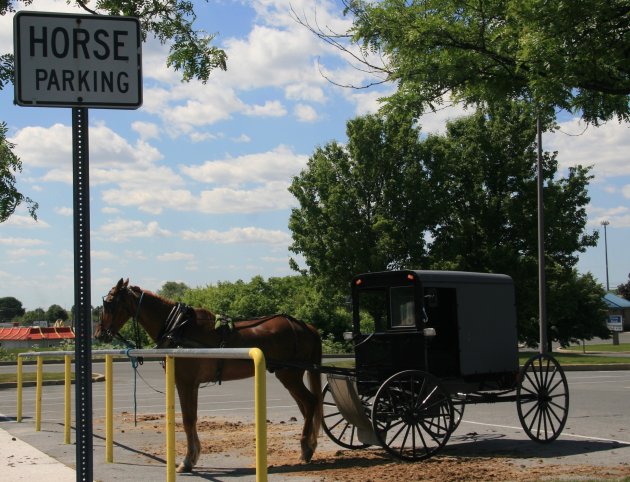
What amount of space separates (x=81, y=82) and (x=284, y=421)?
10.9 metres

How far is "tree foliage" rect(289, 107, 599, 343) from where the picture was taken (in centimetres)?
3788

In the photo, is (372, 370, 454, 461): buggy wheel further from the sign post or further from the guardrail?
the sign post

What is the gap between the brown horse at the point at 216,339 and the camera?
33.5 feet

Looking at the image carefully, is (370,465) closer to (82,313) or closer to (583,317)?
(82,313)

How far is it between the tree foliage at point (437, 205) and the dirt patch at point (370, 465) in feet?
82.0

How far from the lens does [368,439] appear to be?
34.8 feet

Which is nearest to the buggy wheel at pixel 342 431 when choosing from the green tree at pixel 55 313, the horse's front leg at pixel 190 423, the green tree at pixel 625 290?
the horse's front leg at pixel 190 423

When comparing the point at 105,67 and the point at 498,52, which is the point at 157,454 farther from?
the point at 105,67

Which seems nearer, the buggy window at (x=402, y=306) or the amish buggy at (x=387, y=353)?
the amish buggy at (x=387, y=353)

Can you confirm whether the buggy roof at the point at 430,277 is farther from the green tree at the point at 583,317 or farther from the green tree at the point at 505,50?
the green tree at the point at 583,317

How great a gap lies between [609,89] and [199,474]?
5985mm

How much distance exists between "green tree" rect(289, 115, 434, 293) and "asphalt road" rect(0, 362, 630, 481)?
14.7 metres

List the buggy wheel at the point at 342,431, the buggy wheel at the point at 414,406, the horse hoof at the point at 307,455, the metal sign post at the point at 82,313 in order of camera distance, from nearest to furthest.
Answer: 1. the metal sign post at the point at 82,313
2. the buggy wheel at the point at 414,406
3. the horse hoof at the point at 307,455
4. the buggy wheel at the point at 342,431

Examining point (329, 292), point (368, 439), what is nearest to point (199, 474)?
point (368, 439)
